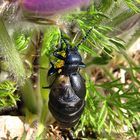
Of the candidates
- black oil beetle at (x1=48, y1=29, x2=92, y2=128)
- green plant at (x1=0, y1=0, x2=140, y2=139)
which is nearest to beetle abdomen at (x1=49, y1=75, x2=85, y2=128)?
black oil beetle at (x1=48, y1=29, x2=92, y2=128)

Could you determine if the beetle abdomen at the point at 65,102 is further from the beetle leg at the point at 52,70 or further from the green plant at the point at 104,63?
the green plant at the point at 104,63

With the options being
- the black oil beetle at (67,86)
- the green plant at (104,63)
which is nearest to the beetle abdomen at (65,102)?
the black oil beetle at (67,86)

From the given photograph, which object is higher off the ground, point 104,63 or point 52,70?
point 104,63

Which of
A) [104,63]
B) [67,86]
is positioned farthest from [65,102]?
[104,63]

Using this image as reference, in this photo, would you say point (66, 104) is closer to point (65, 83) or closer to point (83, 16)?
point (65, 83)

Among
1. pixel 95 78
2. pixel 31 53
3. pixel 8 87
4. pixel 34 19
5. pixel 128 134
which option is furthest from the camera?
pixel 95 78

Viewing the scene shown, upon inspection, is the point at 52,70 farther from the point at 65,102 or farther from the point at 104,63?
the point at 104,63

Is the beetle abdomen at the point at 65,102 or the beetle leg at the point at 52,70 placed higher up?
the beetle leg at the point at 52,70

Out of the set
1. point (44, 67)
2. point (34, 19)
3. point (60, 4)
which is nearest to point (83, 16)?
point (44, 67)
